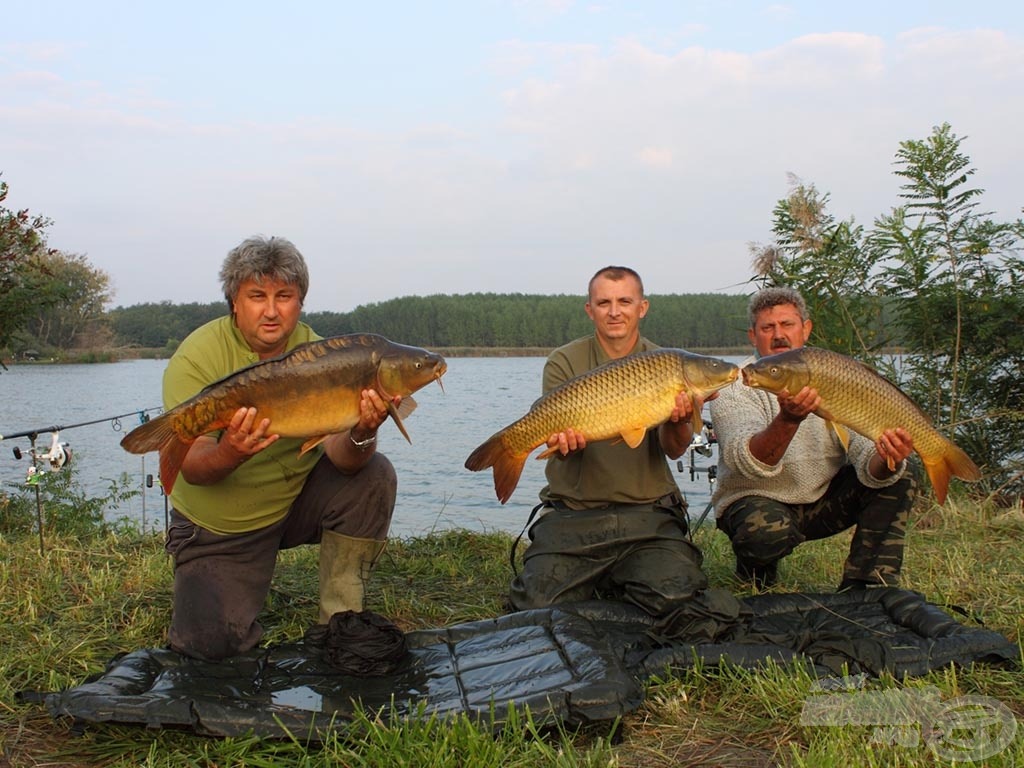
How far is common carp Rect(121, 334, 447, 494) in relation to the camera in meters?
2.46

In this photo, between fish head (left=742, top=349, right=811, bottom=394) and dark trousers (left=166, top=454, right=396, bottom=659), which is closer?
dark trousers (left=166, top=454, right=396, bottom=659)

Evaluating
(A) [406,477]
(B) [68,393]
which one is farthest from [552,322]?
(A) [406,477]

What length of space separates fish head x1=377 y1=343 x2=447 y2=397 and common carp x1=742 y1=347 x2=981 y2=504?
1015 millimetres

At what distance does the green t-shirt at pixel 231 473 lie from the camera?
2807 mm

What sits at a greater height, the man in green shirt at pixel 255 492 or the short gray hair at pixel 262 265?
the short gray hair at pixel 262 265

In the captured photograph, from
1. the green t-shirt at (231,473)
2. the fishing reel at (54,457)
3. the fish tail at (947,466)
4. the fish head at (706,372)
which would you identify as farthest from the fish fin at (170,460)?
the fishing reel at (54,457)

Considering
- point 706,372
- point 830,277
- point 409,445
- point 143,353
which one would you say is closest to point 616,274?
point 706,372

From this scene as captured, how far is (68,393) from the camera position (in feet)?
62.6

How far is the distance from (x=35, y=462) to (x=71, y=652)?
2348 millimetres

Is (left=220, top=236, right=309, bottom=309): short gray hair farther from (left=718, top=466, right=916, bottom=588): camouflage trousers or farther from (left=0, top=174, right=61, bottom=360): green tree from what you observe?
(left=0, top=174, right=61, bottom=360): green tree

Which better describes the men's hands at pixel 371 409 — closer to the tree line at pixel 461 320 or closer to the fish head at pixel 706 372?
the fish head at pixel 706 372

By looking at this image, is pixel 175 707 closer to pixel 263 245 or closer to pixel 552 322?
pixel 263 245

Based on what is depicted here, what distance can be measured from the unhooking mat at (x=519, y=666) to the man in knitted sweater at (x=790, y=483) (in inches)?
14.4

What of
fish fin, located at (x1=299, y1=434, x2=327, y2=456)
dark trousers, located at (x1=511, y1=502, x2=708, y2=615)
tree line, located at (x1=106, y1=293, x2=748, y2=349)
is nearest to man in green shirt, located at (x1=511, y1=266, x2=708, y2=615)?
dark trousers, located at (x1=511, y1=502, x2=708, y2=615)
